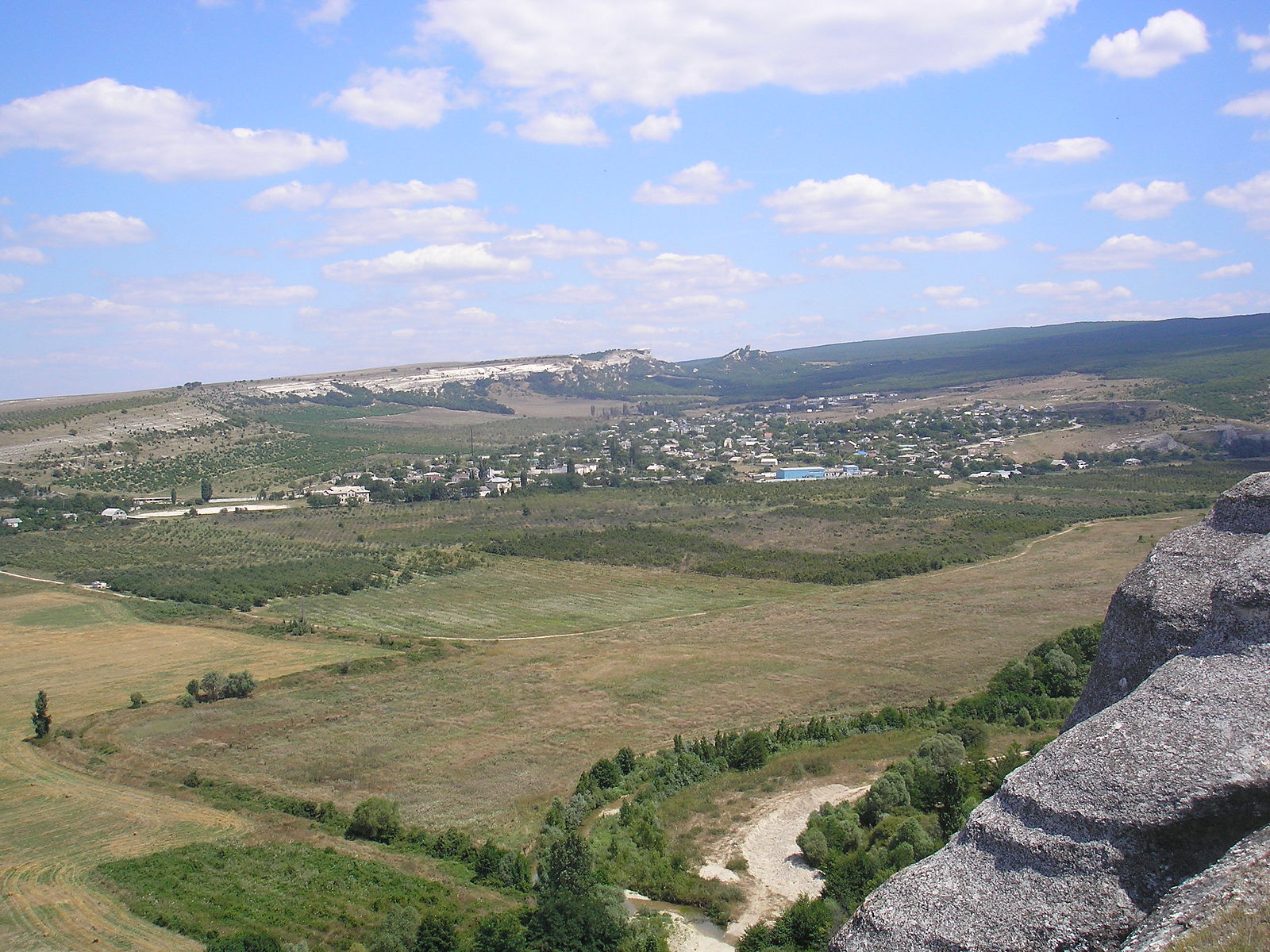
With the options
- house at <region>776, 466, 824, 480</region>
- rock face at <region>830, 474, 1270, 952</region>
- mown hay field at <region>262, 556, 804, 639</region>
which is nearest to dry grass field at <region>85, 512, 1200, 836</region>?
mown hay field at <region>262, 556, 804, 639</region>

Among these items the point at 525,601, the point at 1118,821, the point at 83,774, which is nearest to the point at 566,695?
the point at 83,774

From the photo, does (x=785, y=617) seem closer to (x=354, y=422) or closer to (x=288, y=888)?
(x=288, y=888)

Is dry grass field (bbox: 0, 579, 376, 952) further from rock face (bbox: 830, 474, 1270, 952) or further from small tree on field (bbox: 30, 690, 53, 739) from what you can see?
rock face (bbox: 830, 474, 1270, 952)

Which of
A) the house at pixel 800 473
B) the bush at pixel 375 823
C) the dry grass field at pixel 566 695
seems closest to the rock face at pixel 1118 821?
the dry grass field at pixel 566 695

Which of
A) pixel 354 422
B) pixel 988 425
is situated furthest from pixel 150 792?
pixel 354 422

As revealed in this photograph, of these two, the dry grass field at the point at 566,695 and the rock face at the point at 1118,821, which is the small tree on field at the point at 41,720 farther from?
the rock face at the point at 1118,821

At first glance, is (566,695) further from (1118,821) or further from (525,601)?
(1118,821)
